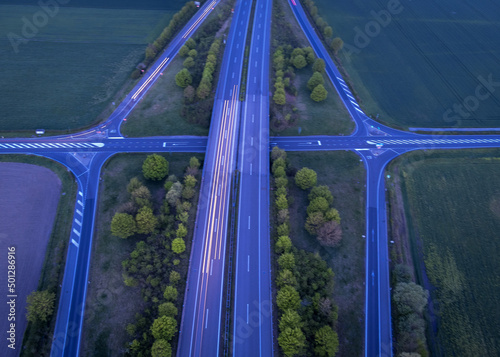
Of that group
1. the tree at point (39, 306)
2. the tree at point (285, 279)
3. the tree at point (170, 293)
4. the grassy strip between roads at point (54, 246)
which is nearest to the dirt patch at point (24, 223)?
the grassy strip between roads at point (54, 246)

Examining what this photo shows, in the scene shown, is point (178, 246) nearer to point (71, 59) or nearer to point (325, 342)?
point (325, 342)

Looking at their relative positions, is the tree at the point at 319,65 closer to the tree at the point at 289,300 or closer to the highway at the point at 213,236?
the highway at the point at 213,236

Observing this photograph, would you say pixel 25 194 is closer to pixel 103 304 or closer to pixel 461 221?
pixel 103 304

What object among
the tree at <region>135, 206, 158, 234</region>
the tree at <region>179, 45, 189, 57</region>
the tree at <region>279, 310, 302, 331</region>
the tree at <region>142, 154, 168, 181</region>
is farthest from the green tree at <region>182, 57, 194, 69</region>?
the tree at <region>279, 310, 302, 331</region>

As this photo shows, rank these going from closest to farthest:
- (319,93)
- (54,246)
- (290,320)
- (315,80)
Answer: (290,320)
(54,246)
(319,93)
(315,80)

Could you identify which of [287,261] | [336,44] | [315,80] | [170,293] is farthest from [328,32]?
[170,293]

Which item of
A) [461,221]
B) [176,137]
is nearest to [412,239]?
[461,221]

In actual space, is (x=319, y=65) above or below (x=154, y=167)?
above
